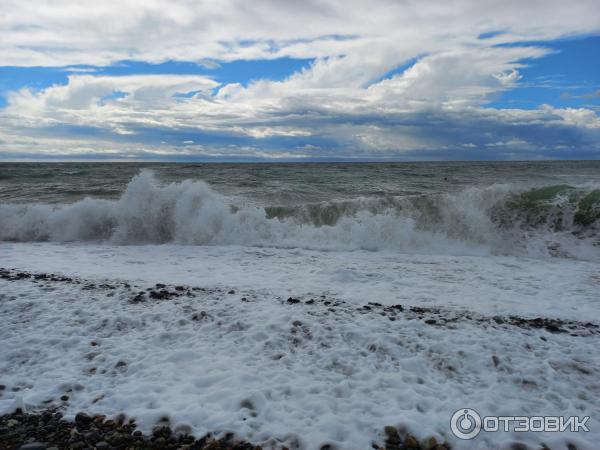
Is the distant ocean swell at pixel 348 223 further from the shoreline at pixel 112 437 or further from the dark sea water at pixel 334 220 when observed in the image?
the shoreline at pixel 112 437

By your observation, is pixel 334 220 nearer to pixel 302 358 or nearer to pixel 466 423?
pixel 302 358

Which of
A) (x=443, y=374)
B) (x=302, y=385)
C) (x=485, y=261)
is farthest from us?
(x=485, y=261)

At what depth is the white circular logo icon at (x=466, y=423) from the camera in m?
3.67

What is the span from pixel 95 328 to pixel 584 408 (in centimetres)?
594

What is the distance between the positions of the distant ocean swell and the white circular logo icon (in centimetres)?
787

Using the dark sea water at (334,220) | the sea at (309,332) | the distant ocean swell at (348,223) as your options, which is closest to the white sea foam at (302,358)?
the sea at (309,332)

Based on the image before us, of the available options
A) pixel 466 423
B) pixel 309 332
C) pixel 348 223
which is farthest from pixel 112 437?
pixel 348 223

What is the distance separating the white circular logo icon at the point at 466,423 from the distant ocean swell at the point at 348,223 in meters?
7.87

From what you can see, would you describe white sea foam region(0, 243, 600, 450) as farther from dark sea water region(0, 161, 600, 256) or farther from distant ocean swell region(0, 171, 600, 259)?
dark sea water region(0, 161, 600, 256)

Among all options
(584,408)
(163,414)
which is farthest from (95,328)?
(584,408)

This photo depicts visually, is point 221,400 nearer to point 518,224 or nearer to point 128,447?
point 128,447

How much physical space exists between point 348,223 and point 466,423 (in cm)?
954

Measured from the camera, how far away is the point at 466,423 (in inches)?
150

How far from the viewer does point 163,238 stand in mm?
13008
